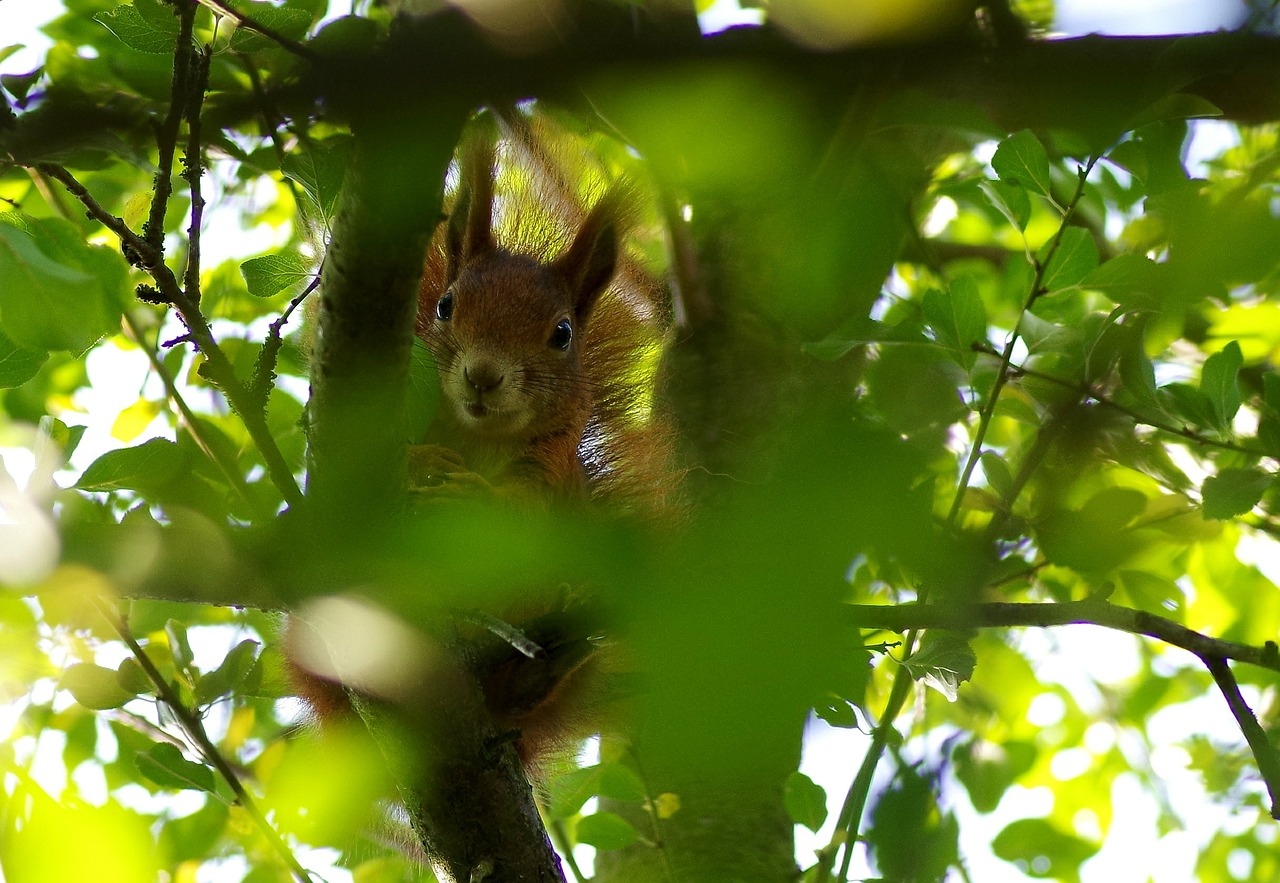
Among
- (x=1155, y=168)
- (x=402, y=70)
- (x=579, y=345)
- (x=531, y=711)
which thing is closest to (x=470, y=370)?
(x=579, y=345)

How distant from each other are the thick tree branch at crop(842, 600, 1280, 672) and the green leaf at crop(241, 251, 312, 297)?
0.94 metres

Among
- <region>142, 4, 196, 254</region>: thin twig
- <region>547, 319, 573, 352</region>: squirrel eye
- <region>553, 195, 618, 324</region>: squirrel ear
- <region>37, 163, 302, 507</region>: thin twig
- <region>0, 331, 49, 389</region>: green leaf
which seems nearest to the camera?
<region>142, 4, 196, 254</region>: thin twig

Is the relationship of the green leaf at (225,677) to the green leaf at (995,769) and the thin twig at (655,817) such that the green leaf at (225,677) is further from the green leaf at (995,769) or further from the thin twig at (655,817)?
the green leaf at (995,769)

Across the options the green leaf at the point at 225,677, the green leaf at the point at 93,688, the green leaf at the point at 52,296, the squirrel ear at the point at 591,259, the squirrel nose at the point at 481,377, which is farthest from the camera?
the squirrel ear at the point at 591,259

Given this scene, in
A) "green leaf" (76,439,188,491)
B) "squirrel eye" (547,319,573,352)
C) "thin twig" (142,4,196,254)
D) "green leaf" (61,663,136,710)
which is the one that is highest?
"squirrel eye" (547,319,573,352)

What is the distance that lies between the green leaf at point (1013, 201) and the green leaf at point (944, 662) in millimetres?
605

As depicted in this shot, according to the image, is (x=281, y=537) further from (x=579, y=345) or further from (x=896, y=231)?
(x=579, y=345)

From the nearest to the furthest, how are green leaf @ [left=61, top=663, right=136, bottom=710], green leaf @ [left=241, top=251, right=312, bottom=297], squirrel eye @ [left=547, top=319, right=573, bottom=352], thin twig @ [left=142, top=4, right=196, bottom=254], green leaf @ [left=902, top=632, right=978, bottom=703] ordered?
thin twig @ [left=142, top=4, right=196, bottom=254] → green leaf @ [left=902, top=632, right=978, bottom=703] → green leaf @ [left=241, top=251, right=312, bottom=297] → green leaf @ [left=61, top=663, right=136, bottom=710] → squirrel eye @ [left=547, top=319, right=573, bottom=352]

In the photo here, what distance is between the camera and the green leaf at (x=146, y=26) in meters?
1.18

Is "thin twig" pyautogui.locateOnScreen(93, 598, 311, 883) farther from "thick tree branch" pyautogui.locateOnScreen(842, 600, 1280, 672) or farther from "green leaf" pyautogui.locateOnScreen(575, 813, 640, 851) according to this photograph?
"thick tree branch" pyautogui.locateOnScreen(842, 600, 1280, 672)

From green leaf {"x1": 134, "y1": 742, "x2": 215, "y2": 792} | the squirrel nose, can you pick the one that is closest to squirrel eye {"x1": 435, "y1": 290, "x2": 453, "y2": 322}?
the squirrel nose

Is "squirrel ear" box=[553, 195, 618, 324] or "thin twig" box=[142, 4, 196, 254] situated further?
"squirrel ear" box=[553, 195, 618, 324]

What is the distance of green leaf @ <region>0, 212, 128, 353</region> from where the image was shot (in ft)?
2.46

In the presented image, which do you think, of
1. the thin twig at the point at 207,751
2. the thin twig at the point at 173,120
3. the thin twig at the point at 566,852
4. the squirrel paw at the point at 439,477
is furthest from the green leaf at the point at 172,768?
the thin twig at the point at 173,120
